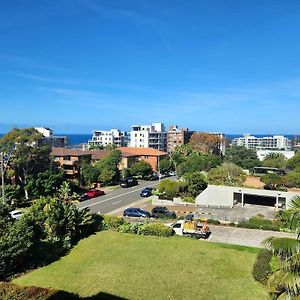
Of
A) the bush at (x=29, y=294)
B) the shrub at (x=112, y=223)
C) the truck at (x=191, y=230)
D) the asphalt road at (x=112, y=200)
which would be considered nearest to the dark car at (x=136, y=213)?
the asphalt road at (x=112, y=200)

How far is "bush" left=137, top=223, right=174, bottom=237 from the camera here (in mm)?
28797

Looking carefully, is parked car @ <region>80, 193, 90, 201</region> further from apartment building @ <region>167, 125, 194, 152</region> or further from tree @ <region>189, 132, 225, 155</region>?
apartment building @ <region>167, 125, 194, 152</region>

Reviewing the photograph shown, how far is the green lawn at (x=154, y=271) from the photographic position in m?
18.5

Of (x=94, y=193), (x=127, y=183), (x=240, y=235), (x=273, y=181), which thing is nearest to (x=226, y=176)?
(x=273, y=181)

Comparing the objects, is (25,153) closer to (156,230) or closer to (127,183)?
(127,183)

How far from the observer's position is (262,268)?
2047cm

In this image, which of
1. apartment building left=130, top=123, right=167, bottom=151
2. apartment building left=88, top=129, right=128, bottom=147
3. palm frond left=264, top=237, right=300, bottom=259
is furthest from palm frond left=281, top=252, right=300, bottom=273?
apartment building left=88, top=129, right=128, bottom=147

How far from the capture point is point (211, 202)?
43.5 metres

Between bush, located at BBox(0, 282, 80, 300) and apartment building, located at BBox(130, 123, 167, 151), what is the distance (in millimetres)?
112498

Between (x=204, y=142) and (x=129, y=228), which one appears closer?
(x=129, y=228)

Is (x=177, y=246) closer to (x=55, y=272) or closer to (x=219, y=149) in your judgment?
(x=55, y=272)

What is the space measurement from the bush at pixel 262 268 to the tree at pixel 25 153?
33.4 m

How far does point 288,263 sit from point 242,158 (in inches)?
3377

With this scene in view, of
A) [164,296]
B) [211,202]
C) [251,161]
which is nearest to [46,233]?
[164,296]
